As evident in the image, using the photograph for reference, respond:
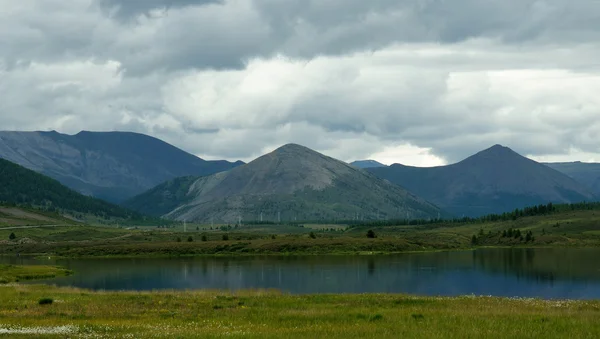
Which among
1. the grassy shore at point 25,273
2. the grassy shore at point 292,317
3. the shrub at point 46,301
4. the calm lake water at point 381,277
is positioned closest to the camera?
the grassy shore at point 292,317

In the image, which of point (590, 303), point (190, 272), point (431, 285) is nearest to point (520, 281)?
point (431, 285)

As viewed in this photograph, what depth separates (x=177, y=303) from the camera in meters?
61.8

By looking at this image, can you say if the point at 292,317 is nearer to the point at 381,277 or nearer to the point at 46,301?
the point at 46,301

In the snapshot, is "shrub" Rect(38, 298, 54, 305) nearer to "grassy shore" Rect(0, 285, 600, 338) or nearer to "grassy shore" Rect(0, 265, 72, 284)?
"grassy shore" Rect(0, 285, 600, 338)

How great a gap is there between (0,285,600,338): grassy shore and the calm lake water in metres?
33.3

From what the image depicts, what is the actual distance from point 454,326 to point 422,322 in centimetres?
297

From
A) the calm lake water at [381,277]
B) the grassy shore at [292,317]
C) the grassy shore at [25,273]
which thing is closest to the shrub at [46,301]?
the grassy shore at [292,317]

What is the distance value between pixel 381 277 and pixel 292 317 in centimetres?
7566

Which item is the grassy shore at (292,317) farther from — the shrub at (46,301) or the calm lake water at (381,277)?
the calm lake water at (381,277)

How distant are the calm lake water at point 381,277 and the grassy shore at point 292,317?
33.3 meters

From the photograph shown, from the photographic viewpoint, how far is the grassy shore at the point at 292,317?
130 ft

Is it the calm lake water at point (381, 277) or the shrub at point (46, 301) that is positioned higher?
the shrub at point (46, 301)

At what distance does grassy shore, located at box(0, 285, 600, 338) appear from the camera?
39750mm

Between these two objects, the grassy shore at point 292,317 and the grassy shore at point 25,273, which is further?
the grassy shore at point 25,273
